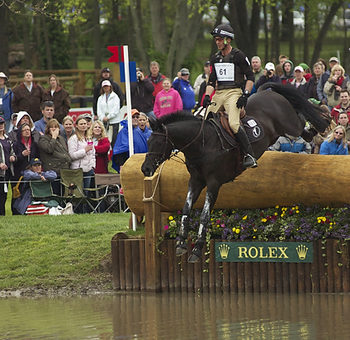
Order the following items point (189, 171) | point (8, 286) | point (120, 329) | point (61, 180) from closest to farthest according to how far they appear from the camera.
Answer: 1. point (120, 329)
2. point (189, 171)
3. point (8, 286)
4. point (61, 180)

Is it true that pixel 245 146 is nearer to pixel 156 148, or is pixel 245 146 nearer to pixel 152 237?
pixel 156 148

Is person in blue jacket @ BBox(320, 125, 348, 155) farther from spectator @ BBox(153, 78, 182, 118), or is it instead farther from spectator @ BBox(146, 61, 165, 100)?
spectator @ BBox(146, 61, 165, 100)

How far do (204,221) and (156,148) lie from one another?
1.23 metres

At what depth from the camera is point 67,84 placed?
36.7 meters

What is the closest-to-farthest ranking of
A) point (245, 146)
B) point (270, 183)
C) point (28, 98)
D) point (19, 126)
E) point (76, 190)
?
point (245, 146) → point (270, 183) → point (76, 190) → point (19, 126) → point (28, 98)

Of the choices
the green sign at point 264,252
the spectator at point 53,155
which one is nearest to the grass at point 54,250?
the spectator at point 53,155

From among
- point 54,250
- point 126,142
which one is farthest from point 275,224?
point 126,142

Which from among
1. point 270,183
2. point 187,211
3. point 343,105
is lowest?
point 187,211

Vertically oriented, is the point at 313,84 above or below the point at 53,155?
above

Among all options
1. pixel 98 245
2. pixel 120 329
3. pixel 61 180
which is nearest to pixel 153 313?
pixel 120 329

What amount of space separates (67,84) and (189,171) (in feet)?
79.9

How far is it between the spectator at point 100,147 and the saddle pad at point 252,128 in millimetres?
5414

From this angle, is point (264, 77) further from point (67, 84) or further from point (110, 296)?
point (67, 84)

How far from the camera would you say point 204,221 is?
1272cm
